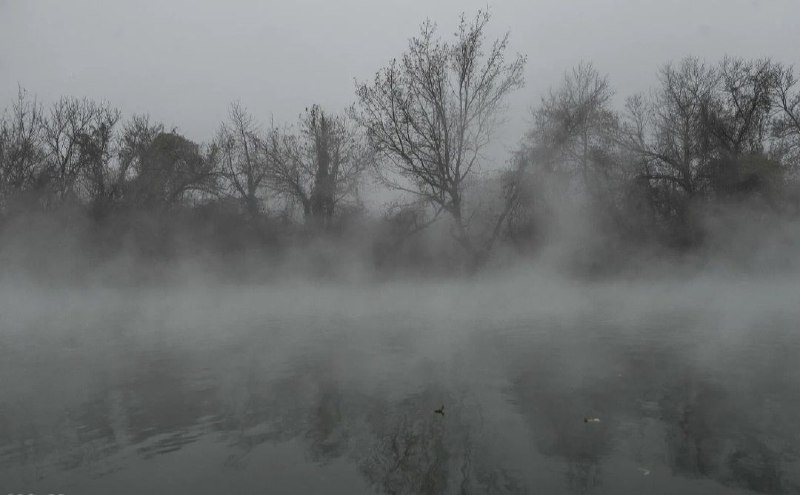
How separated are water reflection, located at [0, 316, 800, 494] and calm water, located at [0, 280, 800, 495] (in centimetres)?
1

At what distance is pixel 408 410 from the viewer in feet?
11.8

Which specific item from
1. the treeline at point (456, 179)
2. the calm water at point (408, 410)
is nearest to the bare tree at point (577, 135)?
the treeline at point (456, 179)

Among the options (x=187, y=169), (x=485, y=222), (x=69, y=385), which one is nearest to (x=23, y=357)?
(x=69, y=385)

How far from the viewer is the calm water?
2.62 meters

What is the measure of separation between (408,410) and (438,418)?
25 centimetres

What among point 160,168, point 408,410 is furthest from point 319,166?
point 408,410

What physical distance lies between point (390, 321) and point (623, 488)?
576 cm

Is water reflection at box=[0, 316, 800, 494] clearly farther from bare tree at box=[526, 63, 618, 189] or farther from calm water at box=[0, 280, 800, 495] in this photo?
bare tree at box=[526, 63, 618, 189]

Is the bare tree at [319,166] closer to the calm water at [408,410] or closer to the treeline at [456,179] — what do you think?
the treeline at [456,179]

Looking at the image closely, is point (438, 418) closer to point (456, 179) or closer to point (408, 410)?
point (408, 410)

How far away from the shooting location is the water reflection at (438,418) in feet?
8.73

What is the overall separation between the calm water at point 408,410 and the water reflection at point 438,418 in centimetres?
1

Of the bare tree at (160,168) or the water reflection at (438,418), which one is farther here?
the bare tree at (160,168)

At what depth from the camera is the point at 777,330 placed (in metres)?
6.60
